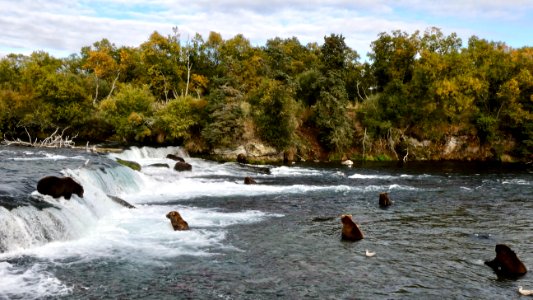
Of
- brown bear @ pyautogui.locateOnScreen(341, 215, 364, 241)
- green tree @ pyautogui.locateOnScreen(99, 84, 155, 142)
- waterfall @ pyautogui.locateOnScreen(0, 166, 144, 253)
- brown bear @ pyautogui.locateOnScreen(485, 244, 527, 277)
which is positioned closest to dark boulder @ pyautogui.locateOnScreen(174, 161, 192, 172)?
waterfall @ pyautogui.locateOnScreen(0, 166, 144, 253)

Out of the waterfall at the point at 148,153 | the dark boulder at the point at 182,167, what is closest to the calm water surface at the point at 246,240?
the dark boulder at the point at 182,167

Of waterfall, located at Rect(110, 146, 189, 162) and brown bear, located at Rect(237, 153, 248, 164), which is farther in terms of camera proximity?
brown bear, located at Rect(237, 153, 248, 164)

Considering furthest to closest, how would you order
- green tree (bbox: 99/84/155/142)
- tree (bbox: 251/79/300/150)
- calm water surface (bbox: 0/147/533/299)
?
green tree (bbox: 99/84/155/142), tree (bbox: 251/79/300/150), calm water surface (bbox: 0/147/533/299)

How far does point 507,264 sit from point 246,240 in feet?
29.7

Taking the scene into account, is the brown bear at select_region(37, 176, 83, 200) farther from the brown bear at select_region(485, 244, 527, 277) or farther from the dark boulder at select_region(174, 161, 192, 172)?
the dark boulder at select_region(174, 161, 192, 172)

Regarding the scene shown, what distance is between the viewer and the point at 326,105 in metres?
52.5

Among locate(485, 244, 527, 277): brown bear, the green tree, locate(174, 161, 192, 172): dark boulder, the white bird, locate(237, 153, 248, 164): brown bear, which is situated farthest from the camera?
the green tree

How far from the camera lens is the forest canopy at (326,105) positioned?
50.2 m

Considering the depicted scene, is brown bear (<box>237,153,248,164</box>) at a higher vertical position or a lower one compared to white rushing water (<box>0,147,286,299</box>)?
higher

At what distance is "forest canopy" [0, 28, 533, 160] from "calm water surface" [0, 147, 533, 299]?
17862 millimetres

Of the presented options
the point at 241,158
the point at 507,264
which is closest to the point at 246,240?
the point at 507,264

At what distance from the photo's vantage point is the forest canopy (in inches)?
1975

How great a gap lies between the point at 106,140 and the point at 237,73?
17466 millimetres

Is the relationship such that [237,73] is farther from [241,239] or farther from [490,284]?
[490,284]
